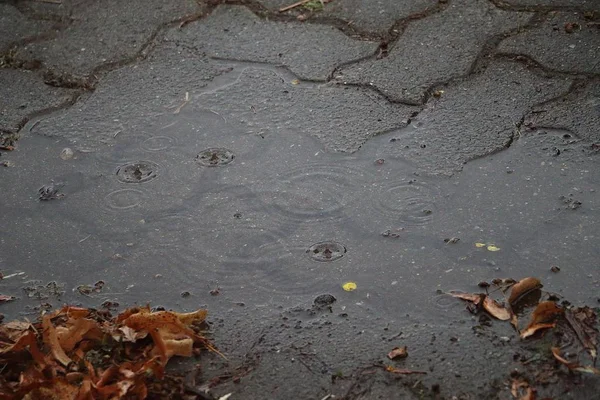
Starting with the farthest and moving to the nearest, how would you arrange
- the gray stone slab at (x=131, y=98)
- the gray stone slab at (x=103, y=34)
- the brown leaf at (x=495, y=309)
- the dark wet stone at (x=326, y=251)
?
the gray stone slab at (x=103, y=34)
the gray stone slab at (x=131, y=98)
the dark wet stone at (x=326, y=251)
the brown leaf at (x=495, y=309)

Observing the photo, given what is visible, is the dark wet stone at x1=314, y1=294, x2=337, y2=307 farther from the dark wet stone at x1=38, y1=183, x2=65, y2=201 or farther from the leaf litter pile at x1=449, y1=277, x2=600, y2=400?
the dark wet stone at x1=38, y1=183, x2=65, y2=201

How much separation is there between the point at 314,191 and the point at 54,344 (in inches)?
35.8

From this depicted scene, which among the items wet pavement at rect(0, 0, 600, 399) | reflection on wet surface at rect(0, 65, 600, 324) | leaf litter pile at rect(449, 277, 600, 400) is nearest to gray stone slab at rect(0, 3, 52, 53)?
wet pavement at rect(0, 0, 600, 399)

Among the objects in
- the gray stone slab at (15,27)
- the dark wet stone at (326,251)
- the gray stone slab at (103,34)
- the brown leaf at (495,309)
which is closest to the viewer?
the brown leaf at (495,309)

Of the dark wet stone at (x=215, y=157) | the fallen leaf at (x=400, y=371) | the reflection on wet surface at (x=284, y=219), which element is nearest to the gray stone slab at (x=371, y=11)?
the reflection on wet surface at (x=284, y=219)

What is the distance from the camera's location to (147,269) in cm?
257

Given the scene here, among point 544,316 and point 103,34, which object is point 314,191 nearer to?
point 544,316

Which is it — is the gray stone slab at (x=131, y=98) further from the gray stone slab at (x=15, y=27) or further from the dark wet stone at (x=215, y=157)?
the gray stone slab at (x=15, y=27)

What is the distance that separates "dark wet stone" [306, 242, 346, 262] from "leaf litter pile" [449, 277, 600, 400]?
33 cm

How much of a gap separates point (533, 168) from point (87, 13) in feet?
6.32

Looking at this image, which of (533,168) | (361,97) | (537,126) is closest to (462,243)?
(533,168)

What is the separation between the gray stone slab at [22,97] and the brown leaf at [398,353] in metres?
1.60

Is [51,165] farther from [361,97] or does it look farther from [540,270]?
[540,270]

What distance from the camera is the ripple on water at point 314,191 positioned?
8.91ft
